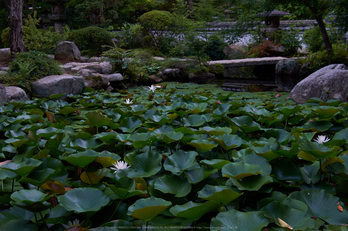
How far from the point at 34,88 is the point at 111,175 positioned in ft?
12.8

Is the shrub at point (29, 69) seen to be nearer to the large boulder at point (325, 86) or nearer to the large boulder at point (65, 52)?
the large boulder at point (65, 52)

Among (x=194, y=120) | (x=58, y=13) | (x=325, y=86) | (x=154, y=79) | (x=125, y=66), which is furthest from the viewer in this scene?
(x=58, y=13)

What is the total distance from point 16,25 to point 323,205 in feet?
24.3

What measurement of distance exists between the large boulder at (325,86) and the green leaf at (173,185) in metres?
3.89

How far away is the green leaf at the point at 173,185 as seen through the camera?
0.99 meters

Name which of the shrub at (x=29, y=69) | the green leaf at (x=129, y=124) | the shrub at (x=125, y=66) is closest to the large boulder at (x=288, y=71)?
the shrub at (x=125, y=66)

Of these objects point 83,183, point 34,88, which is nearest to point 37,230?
point 83,183

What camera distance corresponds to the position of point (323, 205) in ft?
3.03

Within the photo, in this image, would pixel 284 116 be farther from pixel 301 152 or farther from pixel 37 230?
pixel 37 230

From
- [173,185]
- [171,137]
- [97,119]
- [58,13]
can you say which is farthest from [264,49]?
[173,185]

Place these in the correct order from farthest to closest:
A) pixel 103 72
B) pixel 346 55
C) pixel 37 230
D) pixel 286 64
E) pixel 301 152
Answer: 1. pixel 286 64
2. pixel 346 55
3. pixel 103 72
4. pixel 301 152
5. pixel 37 230

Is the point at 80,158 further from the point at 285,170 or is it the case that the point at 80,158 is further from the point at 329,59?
the point at 329,59

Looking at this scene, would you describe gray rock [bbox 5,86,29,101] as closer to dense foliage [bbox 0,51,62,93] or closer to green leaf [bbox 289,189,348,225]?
dense foliage [bbox 0,51,62,93]

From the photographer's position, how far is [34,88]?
4.41m
